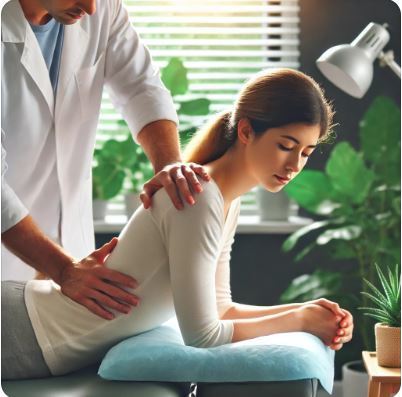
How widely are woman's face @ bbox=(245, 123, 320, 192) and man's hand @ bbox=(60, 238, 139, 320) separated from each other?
1.17ft

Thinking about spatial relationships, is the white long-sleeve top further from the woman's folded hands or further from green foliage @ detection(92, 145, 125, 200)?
green foliage @ detection(92, 145, 125, 200)

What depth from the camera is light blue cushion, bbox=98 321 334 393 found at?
1433mm

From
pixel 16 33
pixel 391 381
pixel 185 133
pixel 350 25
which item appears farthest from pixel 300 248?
pixel 16 33

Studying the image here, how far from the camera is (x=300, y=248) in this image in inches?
145

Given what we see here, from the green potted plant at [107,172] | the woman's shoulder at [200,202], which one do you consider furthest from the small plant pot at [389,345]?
the green potted plant at [107,172]

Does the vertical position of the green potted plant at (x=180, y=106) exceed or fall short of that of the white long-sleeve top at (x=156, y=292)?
it falls short

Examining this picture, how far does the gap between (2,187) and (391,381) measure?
46.5 inches

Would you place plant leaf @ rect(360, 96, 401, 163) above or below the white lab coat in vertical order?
below

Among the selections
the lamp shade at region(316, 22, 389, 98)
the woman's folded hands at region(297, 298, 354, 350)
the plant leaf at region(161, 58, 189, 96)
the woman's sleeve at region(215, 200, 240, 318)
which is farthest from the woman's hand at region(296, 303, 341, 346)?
the plant leaf at region(161, 58, 189, 96)

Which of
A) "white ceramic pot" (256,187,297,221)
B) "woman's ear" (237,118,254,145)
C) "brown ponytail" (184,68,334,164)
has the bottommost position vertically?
"white ceramic pot" (256,187,297,221)

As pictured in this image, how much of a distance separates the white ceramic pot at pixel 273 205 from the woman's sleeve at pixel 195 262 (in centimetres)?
209

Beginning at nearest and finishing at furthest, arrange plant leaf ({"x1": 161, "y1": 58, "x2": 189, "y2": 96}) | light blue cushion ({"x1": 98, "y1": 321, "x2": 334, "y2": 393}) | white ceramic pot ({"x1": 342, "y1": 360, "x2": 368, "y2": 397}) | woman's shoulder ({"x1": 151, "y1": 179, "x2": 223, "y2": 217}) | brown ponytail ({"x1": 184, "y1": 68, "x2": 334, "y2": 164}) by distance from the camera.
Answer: light blue cushion ({"x1": 98, "y1": 321, "x2": 334, "y2": 393}), woman's shoulder ({"x1": 151, "y1": 179, "x2": 223, "y2": 217}), brown ponytail ({"x1": 184, "y1": 68, "x2": 334, "y2": 164}), white ceramic pot ({"x1": 342, "y1": 360, "x2": 368, "y2": 397}), plant leaf ({"x1": 161, "y1": 58, "x2": 189, "y2": 96})

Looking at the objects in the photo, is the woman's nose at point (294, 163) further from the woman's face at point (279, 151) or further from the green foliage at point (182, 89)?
the green foliage at point (182, 89)

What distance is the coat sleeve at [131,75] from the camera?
7.27 feet
